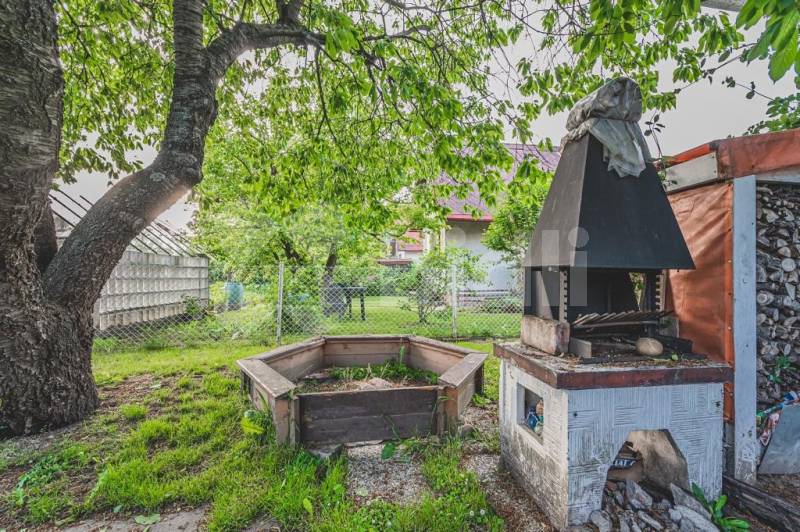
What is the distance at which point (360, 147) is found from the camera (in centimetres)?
423

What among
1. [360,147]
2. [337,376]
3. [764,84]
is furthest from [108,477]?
[764,84]

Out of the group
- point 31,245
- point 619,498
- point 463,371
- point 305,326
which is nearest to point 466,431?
point 463,371

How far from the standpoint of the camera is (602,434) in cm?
169

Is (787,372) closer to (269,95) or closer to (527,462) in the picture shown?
(527,462)

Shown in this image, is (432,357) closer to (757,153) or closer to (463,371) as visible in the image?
(463,371)

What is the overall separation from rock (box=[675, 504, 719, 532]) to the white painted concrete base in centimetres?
18

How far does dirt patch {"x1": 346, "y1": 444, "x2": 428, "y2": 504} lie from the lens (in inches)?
77.6

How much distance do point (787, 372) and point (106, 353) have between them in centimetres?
765

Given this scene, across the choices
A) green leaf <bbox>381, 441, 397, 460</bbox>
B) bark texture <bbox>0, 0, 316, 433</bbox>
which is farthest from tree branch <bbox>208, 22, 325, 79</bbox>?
green leaf <bbox>381, 441, 397, 460</bbox>

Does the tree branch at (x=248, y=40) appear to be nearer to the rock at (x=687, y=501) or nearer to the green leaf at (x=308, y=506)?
the green leaf at (x=308, y=506)

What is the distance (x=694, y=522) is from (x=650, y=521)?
176 mm

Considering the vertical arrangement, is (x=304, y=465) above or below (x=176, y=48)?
below

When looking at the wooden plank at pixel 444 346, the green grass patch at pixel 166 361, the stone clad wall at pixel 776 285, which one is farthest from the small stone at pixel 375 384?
the stone clad wall at pixel 776 285

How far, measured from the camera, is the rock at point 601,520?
5.23 ft
